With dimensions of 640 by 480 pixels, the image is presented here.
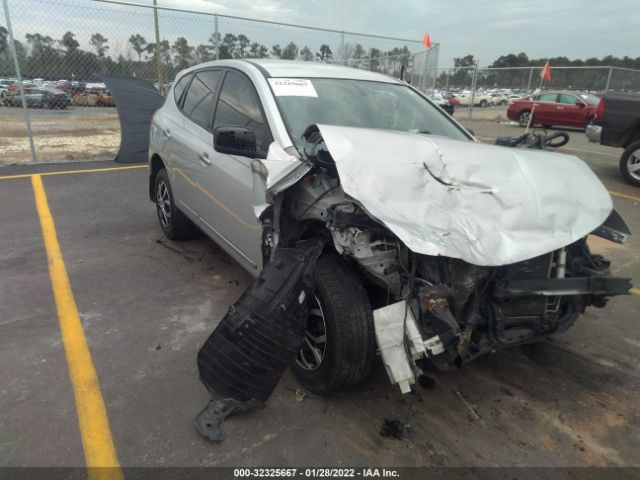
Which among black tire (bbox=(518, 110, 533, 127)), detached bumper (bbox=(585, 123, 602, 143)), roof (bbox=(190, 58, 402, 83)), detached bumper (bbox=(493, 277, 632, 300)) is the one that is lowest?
black tire (bbox=(518, 110, 533, 127))

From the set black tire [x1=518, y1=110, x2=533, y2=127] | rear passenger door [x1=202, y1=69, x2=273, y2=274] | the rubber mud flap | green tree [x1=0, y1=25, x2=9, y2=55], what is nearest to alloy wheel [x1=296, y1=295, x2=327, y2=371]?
the rubber mud flap

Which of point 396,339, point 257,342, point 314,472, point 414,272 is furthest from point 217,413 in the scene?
point 414,272

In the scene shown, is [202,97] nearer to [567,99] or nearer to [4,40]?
[4,40]

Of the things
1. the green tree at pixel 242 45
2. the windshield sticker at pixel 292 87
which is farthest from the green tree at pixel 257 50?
the windshield sticker at pixel 292 87

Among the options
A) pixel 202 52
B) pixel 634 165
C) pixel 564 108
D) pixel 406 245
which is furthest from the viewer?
pixel 564 108

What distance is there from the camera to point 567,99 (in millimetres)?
17453

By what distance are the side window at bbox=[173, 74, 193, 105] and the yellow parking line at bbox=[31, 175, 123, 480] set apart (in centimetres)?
198

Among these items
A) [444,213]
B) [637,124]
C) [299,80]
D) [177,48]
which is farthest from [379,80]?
[177,48]

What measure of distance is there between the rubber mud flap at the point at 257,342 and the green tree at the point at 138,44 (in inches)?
348

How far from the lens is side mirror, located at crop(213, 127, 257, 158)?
289 centimetres

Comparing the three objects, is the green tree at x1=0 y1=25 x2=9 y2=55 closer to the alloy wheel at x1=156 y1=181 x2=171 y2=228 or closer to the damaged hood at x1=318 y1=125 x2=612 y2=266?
the alloy wheel at x1=156 y1=181 x2=171 y2=228

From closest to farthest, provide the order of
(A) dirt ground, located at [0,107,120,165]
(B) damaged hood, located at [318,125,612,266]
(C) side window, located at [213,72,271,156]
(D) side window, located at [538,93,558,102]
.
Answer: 1. (B) damaged hood, located at [318,125,612,266]
2. (C) side window, located at [213,72,271,156]
3. (A) dirt ground, located at [0,107,120,165]
4. (D) side window, located at [538,93,558,102]

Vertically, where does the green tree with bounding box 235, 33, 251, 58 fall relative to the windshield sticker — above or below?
above

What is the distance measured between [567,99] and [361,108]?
56.7ft
